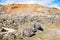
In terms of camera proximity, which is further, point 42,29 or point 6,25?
point 6,25

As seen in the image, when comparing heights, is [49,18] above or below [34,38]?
above

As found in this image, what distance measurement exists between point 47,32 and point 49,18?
9.49m

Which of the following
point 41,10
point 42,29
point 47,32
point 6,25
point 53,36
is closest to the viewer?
point 53,36

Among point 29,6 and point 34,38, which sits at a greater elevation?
point 29,6

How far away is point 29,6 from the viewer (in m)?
78.1

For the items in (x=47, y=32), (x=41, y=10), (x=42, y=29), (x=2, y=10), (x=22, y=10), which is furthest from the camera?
(x=2, y=10)

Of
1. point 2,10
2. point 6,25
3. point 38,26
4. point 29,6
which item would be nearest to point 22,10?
point 29,6

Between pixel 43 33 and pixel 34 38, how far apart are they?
2016 mm

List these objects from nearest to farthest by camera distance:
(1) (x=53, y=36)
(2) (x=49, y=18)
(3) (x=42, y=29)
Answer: (1) (x=53, y=36)
(3) (x=42, y=29)
(2) (x=49, y=18)

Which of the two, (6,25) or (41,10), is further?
(41,10)

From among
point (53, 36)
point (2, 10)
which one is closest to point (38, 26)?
point (53, 36)

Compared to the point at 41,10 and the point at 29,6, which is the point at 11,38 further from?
the point at 29,6

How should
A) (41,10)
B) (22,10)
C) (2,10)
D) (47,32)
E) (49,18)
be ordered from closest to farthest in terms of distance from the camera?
1. (47,32)
2. (49,18)
3. (41,10)
4. (22,10)
5. (2,10)

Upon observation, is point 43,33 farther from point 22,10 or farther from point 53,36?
point 22,10
